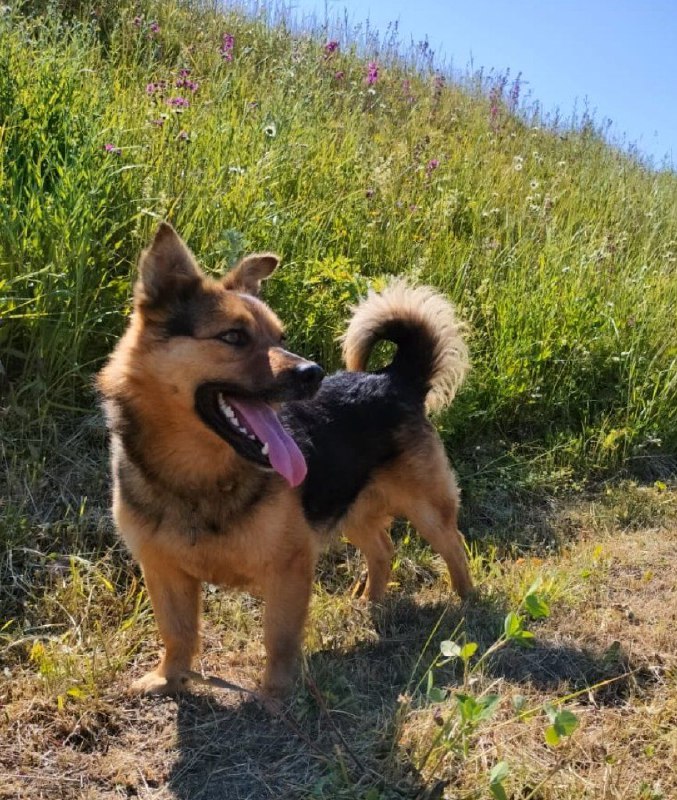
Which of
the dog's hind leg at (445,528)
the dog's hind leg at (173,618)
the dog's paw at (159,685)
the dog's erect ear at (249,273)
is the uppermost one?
the dog's erect ear at (249,273)

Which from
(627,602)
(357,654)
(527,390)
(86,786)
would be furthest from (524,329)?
(86,786)

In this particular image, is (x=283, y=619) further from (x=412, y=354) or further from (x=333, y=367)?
(x=333, y=367)

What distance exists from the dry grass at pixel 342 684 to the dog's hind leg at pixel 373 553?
0.11 meters

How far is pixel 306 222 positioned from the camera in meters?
5.23

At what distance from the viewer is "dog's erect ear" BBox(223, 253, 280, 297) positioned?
10.9 feet

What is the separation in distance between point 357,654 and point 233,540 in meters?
0.89

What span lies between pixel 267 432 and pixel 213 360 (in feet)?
1.04

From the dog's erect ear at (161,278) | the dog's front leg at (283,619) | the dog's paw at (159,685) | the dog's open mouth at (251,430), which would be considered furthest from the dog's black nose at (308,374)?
the dog's paw at (159,685)

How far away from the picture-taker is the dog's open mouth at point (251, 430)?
275 cm

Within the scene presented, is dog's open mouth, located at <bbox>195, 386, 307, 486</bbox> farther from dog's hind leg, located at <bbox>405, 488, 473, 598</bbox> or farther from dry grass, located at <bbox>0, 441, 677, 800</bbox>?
dog's hind leg, located at <bbox>405, 488, 473, 598</bbox>

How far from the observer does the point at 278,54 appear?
27.0ft

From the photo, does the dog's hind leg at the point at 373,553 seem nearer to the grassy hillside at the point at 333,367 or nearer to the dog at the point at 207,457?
the grassy hillside at the point at 333,367

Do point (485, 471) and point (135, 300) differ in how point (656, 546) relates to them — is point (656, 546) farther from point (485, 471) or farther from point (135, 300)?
point (135, 300)

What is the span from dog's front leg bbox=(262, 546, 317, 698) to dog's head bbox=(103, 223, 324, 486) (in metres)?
Result: 0.37
